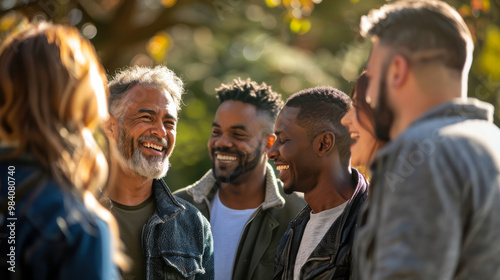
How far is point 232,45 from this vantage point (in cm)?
1792

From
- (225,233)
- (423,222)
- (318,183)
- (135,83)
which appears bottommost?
(225,233)

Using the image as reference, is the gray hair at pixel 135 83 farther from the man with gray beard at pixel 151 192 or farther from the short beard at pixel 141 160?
the short beard at pixel 141 160

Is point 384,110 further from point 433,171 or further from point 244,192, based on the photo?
point 244,192

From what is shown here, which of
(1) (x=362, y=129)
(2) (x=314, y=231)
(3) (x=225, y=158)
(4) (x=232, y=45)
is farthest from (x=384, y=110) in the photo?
(4) (x=232, y=45)

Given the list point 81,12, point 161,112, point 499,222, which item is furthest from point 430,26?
point 81,12

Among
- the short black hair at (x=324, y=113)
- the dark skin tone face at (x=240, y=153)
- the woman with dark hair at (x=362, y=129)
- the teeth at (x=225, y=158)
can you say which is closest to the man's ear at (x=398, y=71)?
the woman with dark hair at (x=362, y=129)

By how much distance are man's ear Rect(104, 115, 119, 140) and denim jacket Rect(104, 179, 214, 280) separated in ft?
1.64

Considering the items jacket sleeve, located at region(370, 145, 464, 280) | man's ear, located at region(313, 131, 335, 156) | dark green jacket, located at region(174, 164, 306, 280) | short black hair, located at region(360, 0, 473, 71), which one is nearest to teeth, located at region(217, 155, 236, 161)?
dark green jacket, located at region(174, 164, 306, 280)

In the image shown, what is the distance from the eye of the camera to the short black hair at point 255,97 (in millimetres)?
6137

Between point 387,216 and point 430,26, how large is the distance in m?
0.80

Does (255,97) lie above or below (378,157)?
below

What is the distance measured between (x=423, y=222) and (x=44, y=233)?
46.5 inches

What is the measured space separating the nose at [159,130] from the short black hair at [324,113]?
938 millimetres

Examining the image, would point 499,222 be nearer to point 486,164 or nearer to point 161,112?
point 486,164
